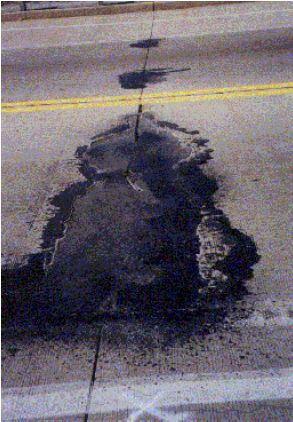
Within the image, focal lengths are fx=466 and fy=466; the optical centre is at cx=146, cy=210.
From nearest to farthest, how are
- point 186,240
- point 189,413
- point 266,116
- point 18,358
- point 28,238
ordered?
point 189,413, point 18,358, point 186,240, point 28,238, point 266,116

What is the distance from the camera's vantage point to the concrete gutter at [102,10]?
12188 millimetres

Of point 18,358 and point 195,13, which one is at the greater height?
point 195,13

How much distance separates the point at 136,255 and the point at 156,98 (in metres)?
3.76

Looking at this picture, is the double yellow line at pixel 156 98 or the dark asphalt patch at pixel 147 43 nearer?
the double yellow line at pixel 156 98

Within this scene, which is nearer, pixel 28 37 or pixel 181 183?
pixel 181 183

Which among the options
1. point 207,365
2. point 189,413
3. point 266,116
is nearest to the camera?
point 189,413

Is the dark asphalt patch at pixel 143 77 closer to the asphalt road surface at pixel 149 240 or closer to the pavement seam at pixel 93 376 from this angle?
the asphalt road surface at pixel 149 240

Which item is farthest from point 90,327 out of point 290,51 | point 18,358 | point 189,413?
point 290,51

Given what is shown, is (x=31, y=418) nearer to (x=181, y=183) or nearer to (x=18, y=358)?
(x=18, y=358)

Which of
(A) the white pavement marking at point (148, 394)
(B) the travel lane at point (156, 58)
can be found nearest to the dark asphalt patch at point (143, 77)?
(B) the travel lane at point (156, 58)

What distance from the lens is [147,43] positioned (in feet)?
32.0

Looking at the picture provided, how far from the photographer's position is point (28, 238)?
4492 mm

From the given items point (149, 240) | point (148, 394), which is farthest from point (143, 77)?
point (148, 394)

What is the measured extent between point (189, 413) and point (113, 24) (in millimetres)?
10624
